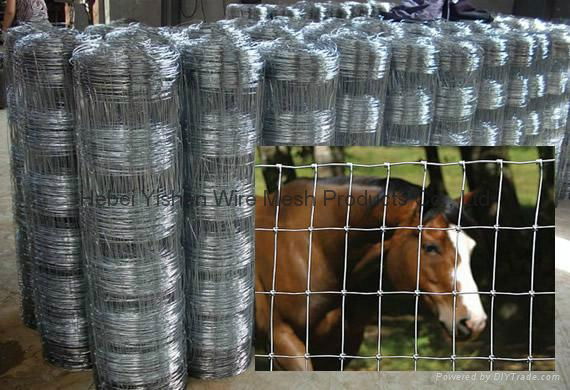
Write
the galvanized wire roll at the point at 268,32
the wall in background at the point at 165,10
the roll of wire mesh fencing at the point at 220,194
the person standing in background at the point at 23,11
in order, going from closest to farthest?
the roll of wire mesh fencing at the point at 220,194
the galvanized wire roll at the point at 268,32
the person standing in background at the point at 23,11
the wall in background at the point at 165,10

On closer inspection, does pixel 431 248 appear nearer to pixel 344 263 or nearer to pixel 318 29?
pixel 344 263

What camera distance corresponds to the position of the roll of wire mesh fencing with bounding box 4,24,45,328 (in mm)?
2703

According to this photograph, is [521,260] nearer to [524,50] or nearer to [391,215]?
[391,215]

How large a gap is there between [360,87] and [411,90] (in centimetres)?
31

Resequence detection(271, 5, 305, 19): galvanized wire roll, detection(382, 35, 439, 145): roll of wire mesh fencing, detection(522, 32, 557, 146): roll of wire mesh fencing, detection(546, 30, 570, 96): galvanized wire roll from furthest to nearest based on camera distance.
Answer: detection(271, 5, 305, 19): galvanized wire roll, detection(546, 30, 570, 96): galvanized wire roll, detection(522, 32, 557, 146): roll of wire mesh fencing, detection(382, 35, 439, 145): roll of wire mesh fencing

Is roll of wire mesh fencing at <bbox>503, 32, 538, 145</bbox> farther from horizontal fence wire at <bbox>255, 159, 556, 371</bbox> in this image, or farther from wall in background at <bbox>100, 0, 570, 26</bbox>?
wall in background at <bbox>100, 0, 570, 26</bbox>

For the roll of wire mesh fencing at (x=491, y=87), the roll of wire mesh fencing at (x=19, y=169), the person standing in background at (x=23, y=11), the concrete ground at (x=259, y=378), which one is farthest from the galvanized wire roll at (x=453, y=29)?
the person standing in background at (x=23, y=11)

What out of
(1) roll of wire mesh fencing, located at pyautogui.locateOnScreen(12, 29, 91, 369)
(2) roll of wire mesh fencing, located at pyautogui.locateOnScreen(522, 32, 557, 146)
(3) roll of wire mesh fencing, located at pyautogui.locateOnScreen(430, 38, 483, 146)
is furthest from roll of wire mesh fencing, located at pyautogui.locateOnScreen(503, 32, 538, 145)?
(1) roll of wire mesh fencing, located at pyautogui.locateOnScreen(12, 29, 91, 369)

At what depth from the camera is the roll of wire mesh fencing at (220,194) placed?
7.73 feet

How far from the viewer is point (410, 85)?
117 inches

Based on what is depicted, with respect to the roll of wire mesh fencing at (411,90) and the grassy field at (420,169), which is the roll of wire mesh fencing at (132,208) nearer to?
the grassy field at (420,169)

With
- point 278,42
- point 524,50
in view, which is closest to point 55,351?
point 278,42

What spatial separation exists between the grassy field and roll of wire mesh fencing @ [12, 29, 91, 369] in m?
1.11

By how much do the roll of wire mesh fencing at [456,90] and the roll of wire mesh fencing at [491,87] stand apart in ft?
0.57
